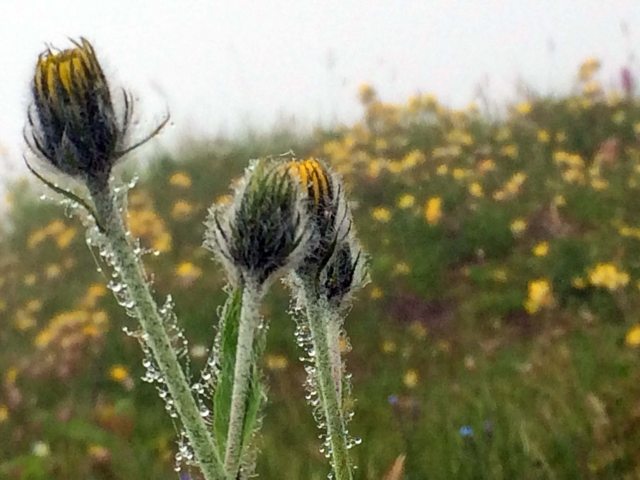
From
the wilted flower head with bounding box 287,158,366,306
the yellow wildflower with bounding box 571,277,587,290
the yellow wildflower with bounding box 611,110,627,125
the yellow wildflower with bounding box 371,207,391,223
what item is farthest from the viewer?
the yellow wildflower with bounding box 611,110,627,125

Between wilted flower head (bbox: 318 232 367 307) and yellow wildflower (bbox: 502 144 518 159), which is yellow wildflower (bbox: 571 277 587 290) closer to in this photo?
yellow wildflower (bbox: 502 144 518 159)

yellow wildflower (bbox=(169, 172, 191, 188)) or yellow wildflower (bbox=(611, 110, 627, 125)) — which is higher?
yellow wildflower (bbox=(169, 172, 191, 188))

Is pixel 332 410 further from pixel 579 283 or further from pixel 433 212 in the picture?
pixel 433 212

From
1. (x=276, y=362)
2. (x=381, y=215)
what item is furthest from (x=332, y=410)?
(x=381, y=215)

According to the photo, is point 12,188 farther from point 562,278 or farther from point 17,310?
point 562,278

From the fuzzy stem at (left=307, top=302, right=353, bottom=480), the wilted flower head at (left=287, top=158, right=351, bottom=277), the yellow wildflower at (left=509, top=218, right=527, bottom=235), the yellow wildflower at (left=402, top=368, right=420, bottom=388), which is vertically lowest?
the fuzzy stem at (left=307, top=302, right=353, bottom=480)

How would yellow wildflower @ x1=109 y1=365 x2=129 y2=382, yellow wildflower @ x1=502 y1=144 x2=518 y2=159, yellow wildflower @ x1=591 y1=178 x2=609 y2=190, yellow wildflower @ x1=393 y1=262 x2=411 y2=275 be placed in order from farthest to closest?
yellow wildflower @ x1=502 y1=144 x2=518 y2=159
yellow wildflower @ x1=591 y1=178 x2=609 y2=190
yellow wildflower @ x1=393 y1=262 x2=411 y2=275
yellow wildflower @ x1=109 y1=365 x2=129 y2=382

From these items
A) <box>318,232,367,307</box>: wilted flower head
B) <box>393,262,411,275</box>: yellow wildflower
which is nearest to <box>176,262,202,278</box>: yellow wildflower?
<box>393,262,411,275</box>: yellow wildflower

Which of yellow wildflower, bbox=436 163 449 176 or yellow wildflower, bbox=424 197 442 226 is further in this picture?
yellow wildflower, bbox=436 163 449 176
